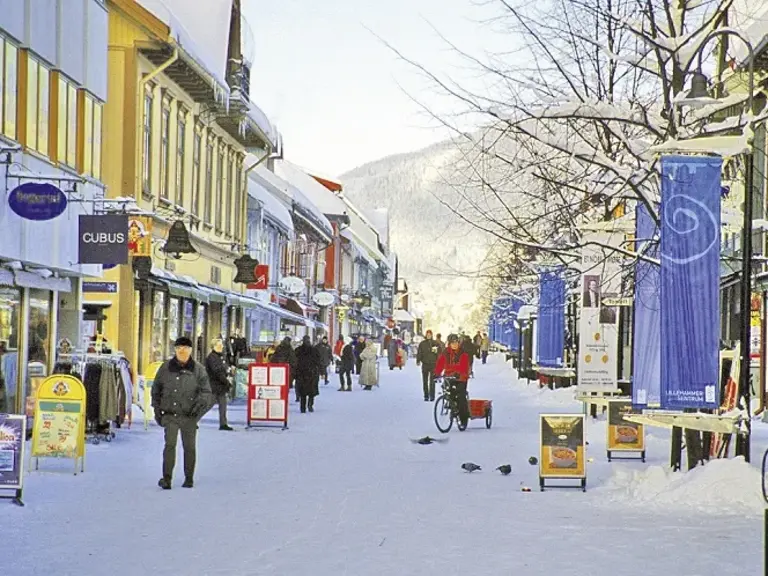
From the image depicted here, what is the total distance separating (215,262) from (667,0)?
24.1m

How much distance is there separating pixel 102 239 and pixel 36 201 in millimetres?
3296

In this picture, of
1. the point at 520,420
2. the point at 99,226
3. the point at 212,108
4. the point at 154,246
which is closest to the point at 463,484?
the point at 99,226

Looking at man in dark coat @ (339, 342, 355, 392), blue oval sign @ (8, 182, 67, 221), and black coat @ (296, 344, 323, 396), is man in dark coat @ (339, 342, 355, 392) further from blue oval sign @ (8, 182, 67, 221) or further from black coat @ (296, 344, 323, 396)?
blue oval sign @ (8, 182, 67, 221)

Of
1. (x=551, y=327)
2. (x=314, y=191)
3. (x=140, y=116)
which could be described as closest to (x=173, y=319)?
(x=140, y=116)

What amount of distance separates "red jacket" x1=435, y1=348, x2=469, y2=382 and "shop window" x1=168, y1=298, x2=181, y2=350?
888cm

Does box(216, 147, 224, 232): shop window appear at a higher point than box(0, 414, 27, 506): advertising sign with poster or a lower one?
higher

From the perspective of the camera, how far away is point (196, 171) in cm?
3641

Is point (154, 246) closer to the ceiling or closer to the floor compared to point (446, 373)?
closer to the ceiling

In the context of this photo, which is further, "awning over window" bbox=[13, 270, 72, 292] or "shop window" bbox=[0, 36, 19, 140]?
"awning over window" bbox=[13, 270, 72, 292]

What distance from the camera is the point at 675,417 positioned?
15.1 meters

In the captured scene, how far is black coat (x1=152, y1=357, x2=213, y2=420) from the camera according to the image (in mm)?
15539

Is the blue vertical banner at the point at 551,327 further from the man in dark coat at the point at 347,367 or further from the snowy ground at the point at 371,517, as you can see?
the snowy ground at the point at 371,517

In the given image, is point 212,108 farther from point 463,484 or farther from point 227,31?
point 463,484

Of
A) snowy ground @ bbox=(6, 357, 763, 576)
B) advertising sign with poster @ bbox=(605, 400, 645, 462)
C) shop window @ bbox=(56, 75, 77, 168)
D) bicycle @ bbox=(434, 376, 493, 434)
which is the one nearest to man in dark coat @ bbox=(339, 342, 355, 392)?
bicycle @ bbox=(434, 376, 493, 434)
